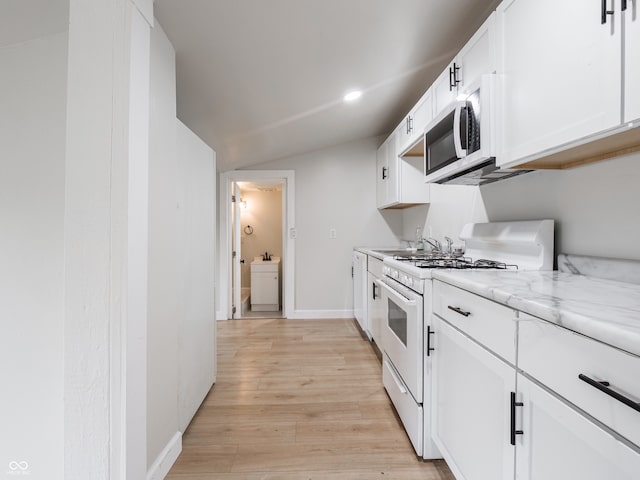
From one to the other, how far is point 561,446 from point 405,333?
97 centimetres

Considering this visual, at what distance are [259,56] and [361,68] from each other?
29.7 inches

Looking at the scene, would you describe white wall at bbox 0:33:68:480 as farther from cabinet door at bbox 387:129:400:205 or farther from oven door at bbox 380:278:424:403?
cabinet door at bbox 387:129:400:205

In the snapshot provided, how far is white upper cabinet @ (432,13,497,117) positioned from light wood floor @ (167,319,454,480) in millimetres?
1926

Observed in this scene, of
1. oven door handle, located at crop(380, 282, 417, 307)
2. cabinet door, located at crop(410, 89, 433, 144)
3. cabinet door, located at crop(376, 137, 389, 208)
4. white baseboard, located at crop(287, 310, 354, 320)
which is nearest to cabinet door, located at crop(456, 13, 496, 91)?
cabinet door, located at crop(410, 89, 433, 144)

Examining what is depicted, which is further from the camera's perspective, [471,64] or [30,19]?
[471,64]

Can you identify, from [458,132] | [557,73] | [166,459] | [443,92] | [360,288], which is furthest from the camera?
[360,288]

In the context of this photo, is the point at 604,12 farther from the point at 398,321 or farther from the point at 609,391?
the point at 398,321

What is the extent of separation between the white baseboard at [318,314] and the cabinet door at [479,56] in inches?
115

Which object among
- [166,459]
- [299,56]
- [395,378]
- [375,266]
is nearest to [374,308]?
[375,266]

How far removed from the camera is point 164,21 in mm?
1390

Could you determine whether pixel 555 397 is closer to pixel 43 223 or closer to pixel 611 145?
pixel 611 145

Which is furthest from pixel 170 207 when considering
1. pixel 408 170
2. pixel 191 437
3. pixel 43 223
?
pixel 408 170

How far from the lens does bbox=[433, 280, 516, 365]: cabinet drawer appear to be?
863 millimetres

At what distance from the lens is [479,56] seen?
146cm
